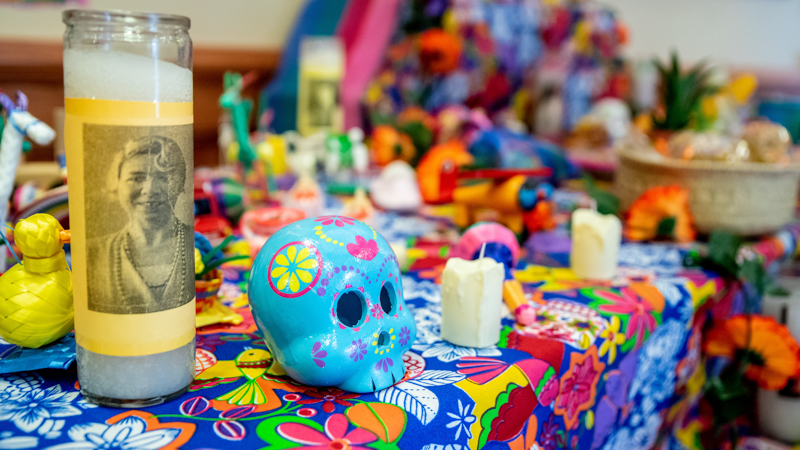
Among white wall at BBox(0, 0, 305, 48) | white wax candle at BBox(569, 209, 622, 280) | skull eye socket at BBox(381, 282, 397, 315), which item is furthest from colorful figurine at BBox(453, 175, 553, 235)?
white wall at BBox(0, 0, 305, 48)

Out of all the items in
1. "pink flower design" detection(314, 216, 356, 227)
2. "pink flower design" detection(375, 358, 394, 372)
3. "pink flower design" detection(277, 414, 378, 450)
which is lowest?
"pink flower design" detection(277, 414, 378, 450)

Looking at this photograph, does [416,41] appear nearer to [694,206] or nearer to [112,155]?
[694,206]

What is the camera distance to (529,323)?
0.70 m

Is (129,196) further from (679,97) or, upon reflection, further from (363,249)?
(679,97)

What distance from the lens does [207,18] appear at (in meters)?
2.32

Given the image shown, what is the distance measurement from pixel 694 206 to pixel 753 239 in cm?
15

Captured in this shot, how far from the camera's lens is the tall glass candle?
Result: 0.45 meters

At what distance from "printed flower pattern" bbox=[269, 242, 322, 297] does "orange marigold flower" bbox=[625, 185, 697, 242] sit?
31.3 inches

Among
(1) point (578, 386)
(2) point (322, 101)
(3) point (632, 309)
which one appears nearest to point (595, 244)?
(3) point (632, 309)

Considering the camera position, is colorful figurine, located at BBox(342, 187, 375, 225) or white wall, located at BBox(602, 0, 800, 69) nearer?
colorful figurine, located at BBox(342, 187, 375, 225)

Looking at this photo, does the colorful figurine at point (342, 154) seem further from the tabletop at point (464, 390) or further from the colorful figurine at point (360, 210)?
the tabletop at point (464, 390)

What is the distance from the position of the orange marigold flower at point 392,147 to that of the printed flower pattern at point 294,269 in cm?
107

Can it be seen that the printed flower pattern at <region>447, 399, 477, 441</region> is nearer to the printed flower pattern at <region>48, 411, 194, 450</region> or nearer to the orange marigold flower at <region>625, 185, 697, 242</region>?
the printed flower pattern at <region>48, 411, 194, 450</region>

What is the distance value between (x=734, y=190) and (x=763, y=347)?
0.30 m
